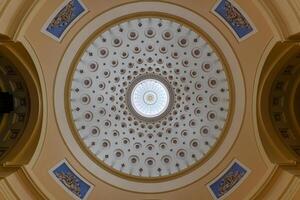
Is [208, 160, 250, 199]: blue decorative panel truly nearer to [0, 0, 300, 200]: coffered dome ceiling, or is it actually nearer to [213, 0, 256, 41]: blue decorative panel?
[0, 0, 300, 200]: coffered dome ceiling

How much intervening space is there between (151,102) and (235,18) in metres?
3.40

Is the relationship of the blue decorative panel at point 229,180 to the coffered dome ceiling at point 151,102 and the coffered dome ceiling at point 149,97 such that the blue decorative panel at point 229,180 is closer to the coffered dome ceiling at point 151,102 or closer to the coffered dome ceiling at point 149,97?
the coffered dome ceiling at point 151,102

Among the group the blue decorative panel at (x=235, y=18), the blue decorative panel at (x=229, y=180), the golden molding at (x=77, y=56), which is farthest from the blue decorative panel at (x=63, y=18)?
the blue decorative panel at (x=229, y=180)

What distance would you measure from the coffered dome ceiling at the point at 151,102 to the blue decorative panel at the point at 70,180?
2 cm

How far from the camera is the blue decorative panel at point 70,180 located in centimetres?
926

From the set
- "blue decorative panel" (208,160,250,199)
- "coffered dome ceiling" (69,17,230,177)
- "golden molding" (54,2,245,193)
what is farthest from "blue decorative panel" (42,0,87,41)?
"blue decorative panel" (208,160,250,199)

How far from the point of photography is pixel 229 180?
945 centimetres

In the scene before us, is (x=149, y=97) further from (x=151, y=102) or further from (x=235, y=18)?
(x=235, y=18)

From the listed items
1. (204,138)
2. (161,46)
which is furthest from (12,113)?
(204,138)

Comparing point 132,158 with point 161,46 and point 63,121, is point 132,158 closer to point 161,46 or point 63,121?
point 63,121

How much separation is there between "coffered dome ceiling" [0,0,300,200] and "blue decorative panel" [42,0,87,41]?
2 centimetres

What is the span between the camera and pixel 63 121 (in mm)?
9562

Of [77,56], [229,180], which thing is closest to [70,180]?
[77,56]

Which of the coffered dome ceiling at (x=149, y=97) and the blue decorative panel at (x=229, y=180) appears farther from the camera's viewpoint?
the coffered dome ceiling at (x=149, y=97)
